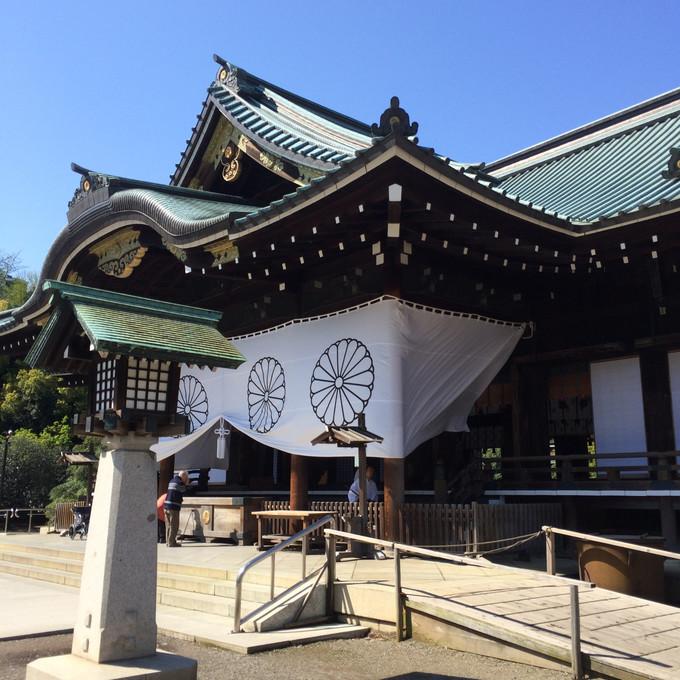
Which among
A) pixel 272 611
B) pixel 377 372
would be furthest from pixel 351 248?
pixel 272 611

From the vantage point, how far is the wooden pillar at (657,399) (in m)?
9.98

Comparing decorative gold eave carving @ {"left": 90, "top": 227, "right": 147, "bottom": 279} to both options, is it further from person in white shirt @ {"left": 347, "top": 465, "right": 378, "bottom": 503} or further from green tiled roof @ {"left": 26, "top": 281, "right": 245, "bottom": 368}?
green tiled roof @ {"left": 26, "top": 281, "right": 245, "bottom": 368}

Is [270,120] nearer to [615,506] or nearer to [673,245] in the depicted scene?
[673,245]

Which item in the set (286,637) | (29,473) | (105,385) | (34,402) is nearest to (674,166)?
(286,637)

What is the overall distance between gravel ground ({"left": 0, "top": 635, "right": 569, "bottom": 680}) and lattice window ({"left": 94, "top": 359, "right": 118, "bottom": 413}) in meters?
2.01

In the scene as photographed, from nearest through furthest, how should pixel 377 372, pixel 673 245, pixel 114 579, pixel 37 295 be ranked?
1. pixel 114 579
2. pixel 673 245
3. pixel 377 372
4. pixel 37 295

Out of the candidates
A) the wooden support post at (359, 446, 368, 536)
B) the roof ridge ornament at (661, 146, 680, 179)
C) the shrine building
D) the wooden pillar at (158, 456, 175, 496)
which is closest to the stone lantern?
the shrine building

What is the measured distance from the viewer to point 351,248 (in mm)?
9781

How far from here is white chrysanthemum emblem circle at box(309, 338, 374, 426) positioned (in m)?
9.56

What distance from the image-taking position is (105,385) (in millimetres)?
5199

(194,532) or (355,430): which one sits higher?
(355,430)

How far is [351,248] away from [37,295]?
6577 mm

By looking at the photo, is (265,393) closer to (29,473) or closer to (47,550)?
(47,550)

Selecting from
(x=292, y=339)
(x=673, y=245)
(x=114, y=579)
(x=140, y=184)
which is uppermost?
(x=140, y=184)
